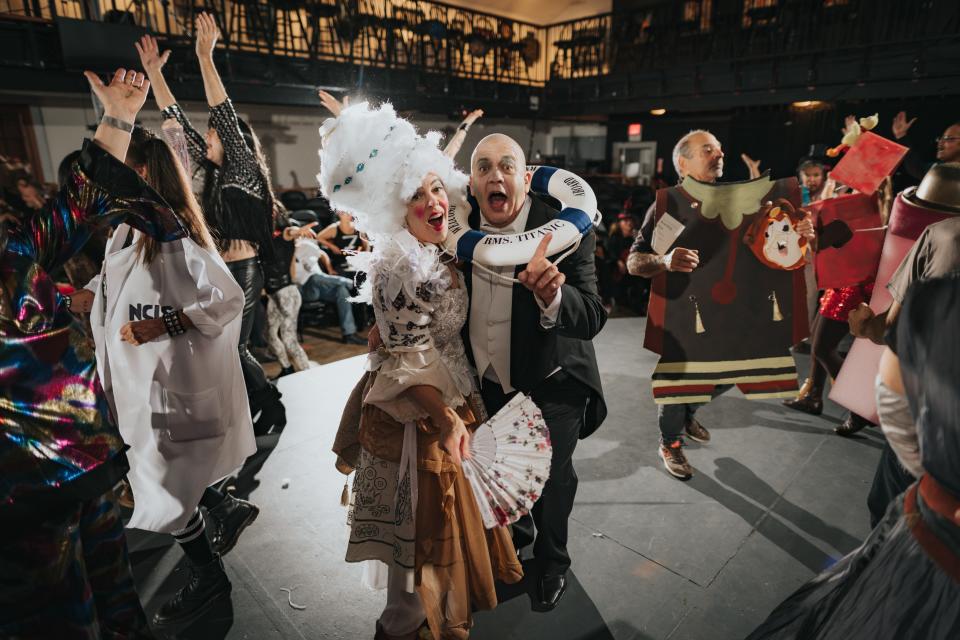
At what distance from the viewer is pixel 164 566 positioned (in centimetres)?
202

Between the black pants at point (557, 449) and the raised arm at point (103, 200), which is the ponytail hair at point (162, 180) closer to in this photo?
the raised arm at point (103, 200)

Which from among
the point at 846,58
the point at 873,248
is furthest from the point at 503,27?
the point at 873,248

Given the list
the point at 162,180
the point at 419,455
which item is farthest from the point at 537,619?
the point at 162,180

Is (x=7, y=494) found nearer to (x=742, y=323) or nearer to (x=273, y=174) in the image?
(x=742, y=323)

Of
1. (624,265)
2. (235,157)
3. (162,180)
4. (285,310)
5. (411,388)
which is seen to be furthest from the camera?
(624,265)

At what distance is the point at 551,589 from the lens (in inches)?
71.9

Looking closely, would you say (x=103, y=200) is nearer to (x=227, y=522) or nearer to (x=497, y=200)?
(x=497, y=200)

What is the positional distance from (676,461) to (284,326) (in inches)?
117

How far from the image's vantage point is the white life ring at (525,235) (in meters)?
1.41


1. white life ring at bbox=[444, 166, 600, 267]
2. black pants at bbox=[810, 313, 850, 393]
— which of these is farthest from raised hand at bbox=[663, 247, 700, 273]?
black pants at bbox=[810, 313, 850, 393]

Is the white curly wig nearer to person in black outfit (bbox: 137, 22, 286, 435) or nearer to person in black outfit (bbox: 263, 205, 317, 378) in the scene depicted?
person in black outfit (bbox: 137, 22, 286, 435)

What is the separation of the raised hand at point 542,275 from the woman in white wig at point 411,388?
0.76ft

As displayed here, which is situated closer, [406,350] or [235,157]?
[406,350]

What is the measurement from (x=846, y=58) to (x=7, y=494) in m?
10.3
